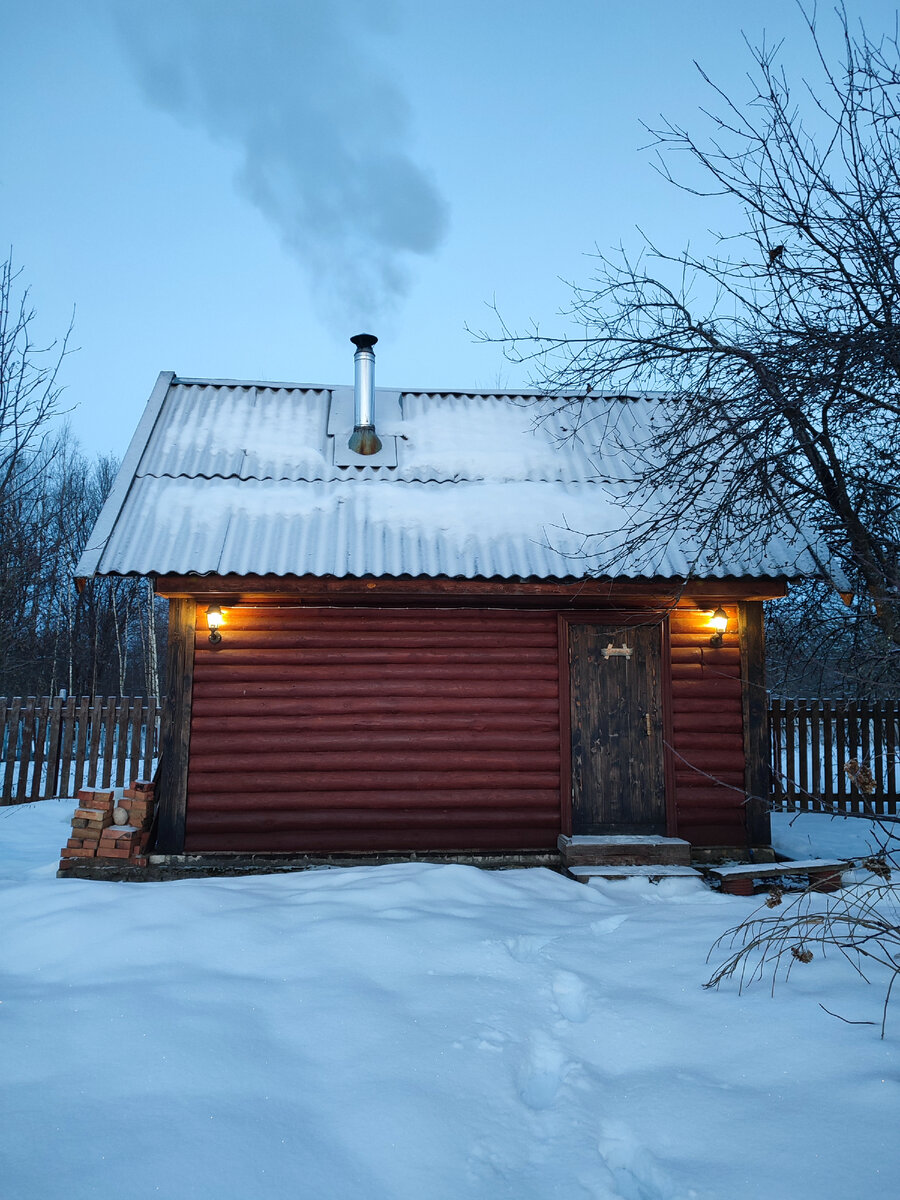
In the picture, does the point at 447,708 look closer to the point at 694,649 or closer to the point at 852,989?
the point at 694,649

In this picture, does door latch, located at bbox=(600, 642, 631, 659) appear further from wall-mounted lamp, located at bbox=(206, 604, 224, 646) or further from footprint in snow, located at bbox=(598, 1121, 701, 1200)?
footprint in snow, located at bbox=(598, 1121, 701, 1200)

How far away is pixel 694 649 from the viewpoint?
6.99 metres

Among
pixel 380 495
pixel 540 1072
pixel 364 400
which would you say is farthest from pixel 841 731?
pixel 540 1072

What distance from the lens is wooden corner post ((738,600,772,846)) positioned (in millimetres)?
6812

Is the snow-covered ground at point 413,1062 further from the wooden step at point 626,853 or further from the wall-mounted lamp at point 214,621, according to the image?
the wall-mounted lamp at point 214,621

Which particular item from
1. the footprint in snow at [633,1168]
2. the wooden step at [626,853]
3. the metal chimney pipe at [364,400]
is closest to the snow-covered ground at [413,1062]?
the footprint in snow at [633,1168]

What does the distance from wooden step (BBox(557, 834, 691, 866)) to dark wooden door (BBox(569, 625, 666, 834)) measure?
0.60 metres

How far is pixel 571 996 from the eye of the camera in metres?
3.58

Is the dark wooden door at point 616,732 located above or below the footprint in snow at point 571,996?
above

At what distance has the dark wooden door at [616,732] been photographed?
22.2 feet

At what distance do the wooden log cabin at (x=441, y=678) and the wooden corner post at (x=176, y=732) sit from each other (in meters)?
0.01

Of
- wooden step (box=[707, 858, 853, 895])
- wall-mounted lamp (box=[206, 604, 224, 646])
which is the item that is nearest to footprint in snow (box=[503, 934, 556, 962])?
wooden step (box=[707, 858, 853, 895])

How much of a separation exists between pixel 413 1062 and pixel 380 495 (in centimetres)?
544

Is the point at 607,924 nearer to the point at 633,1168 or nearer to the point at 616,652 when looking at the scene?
the point at 633,1168
